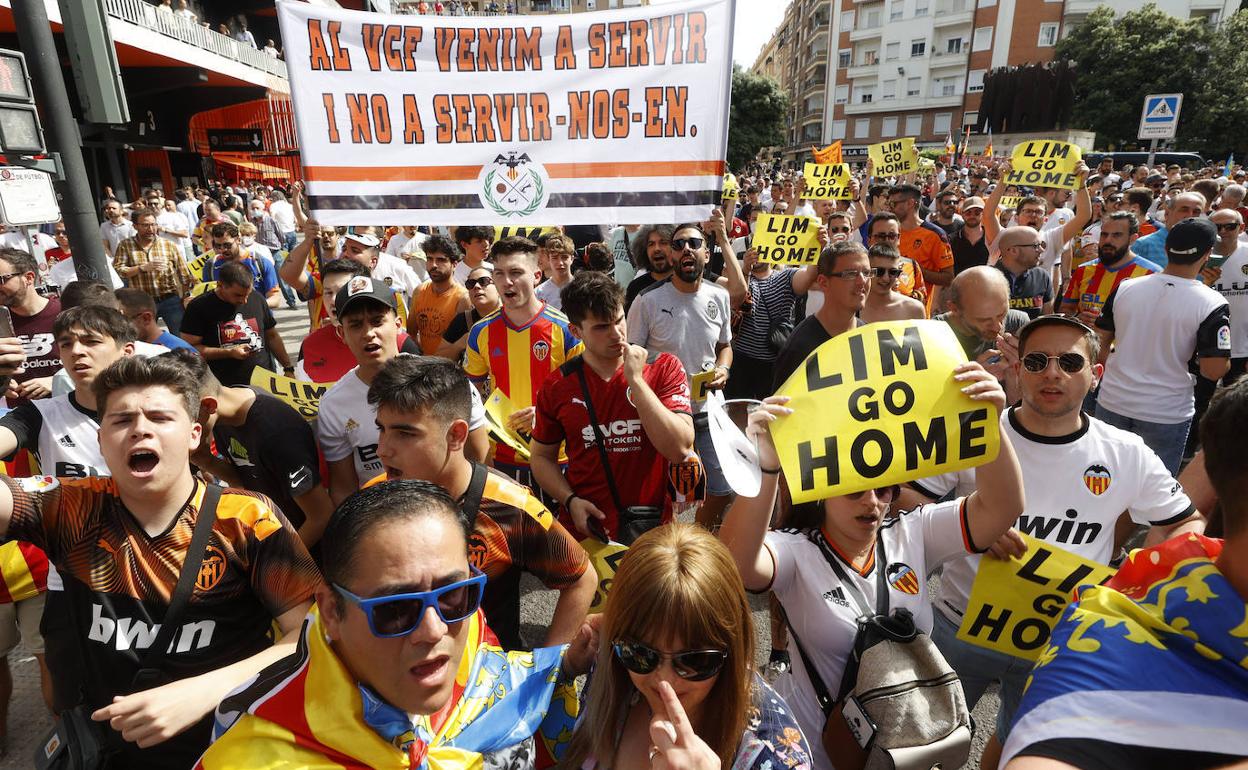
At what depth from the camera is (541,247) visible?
6.76m

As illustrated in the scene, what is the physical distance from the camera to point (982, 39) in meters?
59.6

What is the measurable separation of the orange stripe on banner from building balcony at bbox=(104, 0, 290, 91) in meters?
15.4

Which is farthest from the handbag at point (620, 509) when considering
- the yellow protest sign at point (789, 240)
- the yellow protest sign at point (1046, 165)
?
the yellow protest sign at point (1046, 165)

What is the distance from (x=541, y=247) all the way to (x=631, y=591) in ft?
18.2

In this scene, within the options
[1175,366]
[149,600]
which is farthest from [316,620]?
[1175,366]

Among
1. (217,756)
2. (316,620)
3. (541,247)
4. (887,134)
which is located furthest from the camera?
(887,134)

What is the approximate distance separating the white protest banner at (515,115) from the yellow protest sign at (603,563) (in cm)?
A: 177

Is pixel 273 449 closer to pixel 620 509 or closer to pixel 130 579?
pixel 130 579

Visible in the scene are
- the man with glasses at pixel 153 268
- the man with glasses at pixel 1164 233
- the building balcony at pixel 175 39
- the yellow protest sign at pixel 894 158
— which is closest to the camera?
the man with glasses at pixel 1164 233

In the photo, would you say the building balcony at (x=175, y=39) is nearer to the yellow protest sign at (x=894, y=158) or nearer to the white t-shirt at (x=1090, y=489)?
the yellow protest sign at (x=894, y=158)

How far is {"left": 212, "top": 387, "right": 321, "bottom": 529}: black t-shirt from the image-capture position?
2889 millimetres

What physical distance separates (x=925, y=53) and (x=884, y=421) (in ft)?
241

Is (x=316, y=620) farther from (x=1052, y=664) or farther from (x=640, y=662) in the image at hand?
(x=1052, y=664)

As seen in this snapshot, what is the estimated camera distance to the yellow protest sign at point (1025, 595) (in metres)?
2.30
